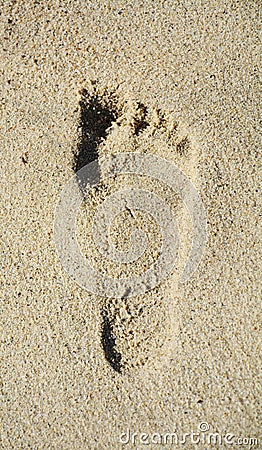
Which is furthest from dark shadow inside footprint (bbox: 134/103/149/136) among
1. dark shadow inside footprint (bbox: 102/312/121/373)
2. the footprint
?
dark shadow inside footprint (bbox: 102/312/121/373)

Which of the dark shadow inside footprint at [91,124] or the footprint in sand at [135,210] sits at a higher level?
the dark shadow inside footprint at [91,124]

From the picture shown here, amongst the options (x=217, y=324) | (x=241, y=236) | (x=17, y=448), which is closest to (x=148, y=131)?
(x=241, y=236)

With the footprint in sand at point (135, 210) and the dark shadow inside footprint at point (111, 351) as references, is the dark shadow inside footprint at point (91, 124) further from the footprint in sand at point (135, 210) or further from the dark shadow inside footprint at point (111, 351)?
the dark shadow inside footprint at point (111, 351)

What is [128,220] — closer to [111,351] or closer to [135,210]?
[135,210]

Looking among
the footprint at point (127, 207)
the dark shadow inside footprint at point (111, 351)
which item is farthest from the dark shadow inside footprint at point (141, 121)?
the dark shadow inside footprint at point (111, 351)

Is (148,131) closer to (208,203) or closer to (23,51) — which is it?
(208,203)

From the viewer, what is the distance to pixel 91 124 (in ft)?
4.19

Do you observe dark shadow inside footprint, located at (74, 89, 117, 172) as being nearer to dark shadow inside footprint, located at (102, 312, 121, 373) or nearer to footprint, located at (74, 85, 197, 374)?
footprint, located at (74, 85, 197, 374)

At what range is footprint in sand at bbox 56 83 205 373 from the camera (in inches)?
49.3

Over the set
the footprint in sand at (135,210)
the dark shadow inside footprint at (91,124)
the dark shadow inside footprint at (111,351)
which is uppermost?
the dark shadow inside footprint at (91,124)

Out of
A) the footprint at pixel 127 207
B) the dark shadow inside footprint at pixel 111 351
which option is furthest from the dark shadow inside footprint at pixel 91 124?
the dark shadow inside footprint at pixel 111 351

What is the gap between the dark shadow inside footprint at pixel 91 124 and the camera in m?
1.27

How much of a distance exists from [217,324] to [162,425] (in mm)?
278

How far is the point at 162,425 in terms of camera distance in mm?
1229
